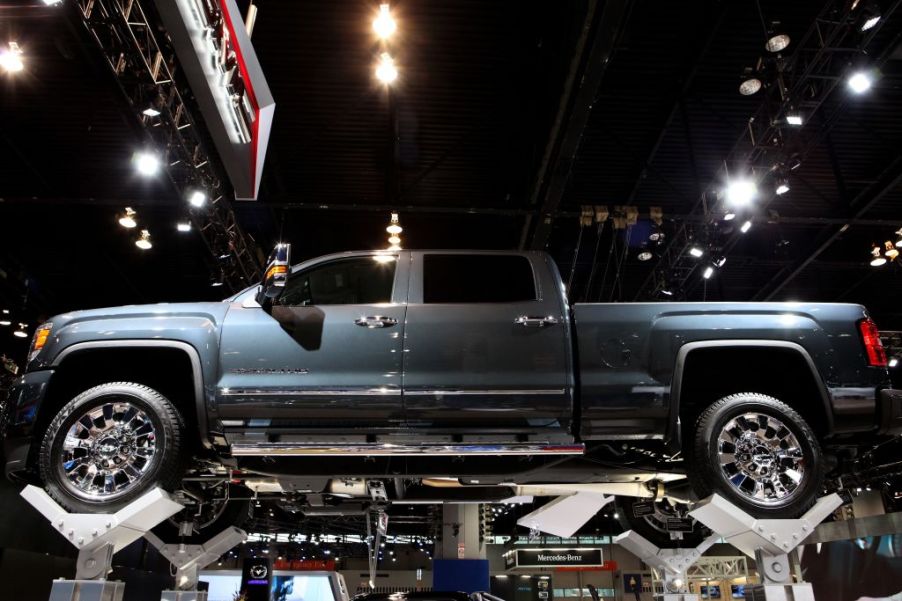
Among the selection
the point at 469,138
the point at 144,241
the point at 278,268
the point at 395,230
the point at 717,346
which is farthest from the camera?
the point at 144,241

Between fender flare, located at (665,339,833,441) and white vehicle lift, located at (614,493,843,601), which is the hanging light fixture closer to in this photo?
fender flare, located at (665,339,833,441)

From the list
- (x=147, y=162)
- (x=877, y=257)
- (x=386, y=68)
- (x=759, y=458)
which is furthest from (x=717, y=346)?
(x=877, y=257)

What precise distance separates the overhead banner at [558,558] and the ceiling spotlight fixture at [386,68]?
745 inches

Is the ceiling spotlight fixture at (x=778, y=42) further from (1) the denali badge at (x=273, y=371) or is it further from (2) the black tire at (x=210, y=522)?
(2) the black tire at (x=210, y=522)

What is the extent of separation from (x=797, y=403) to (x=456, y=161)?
7229 mm

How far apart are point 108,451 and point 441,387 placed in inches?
78.1

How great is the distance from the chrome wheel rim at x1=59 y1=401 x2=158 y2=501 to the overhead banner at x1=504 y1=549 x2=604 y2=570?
20.7 metres

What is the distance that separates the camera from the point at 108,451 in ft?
11.9

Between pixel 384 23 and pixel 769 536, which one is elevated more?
pixel 384 23

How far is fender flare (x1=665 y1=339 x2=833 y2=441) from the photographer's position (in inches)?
146

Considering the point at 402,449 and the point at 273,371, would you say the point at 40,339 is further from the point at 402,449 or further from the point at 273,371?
the point at 402,449

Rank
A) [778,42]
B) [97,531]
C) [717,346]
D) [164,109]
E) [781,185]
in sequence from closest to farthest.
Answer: [97,531], [717,346], [778,42], [164,109], [781,185]

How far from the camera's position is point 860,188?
1108 cm

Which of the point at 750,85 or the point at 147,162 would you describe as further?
the point at 147,162
